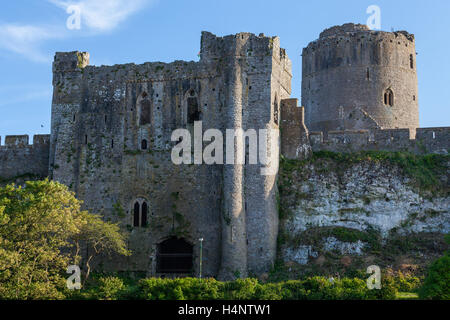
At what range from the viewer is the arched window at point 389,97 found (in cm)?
4891

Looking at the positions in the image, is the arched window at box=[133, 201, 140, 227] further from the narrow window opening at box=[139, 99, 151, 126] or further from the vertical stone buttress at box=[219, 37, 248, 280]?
the vertical stone buttress at box=[219, 37, 248, 280]

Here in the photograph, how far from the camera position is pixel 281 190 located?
40.1 m

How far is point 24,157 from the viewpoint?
149 ft

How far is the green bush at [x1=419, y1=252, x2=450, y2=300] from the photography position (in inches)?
1152

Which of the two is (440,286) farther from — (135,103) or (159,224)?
(135,103)

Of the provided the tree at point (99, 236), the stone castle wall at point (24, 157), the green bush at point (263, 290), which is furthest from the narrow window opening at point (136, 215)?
the green bush at point (263, 290)

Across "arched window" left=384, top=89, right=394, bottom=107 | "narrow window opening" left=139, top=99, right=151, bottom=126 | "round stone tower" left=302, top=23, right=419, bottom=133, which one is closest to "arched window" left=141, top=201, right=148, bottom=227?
"narrow window opening" left=139, top=99, right=151, bottom=126

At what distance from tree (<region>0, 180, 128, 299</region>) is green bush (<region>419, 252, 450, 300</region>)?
53.5ft

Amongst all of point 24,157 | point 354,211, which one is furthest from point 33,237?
point 354,211

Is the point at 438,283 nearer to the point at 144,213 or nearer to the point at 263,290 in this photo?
the point at 263,290

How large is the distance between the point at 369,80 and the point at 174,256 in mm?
18923

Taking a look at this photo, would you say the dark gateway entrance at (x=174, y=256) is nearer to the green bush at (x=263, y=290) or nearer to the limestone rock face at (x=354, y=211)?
the limestone rock face at (x=354, y=211)

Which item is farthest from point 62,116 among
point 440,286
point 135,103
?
point 440,286

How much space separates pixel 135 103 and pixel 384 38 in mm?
18336
